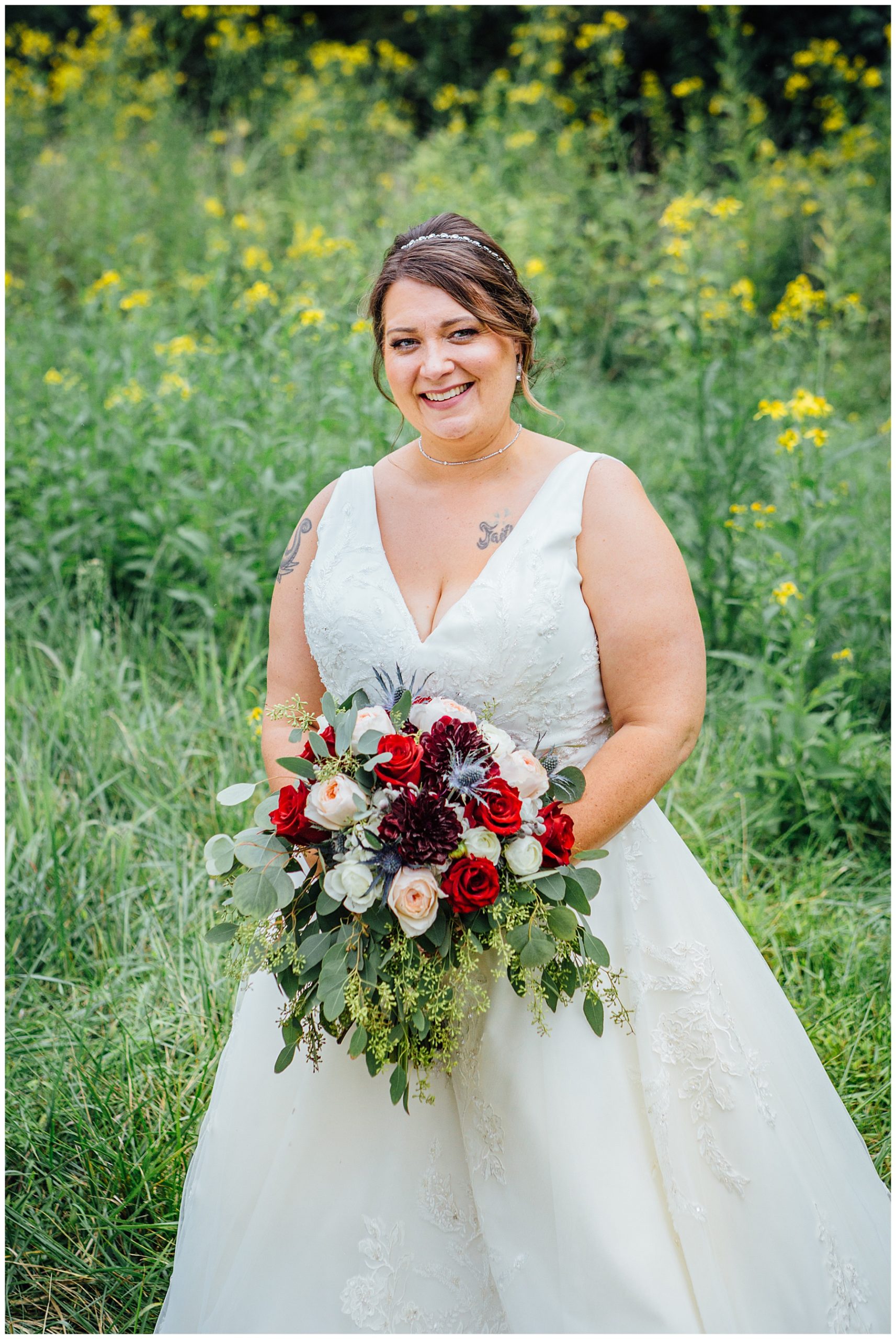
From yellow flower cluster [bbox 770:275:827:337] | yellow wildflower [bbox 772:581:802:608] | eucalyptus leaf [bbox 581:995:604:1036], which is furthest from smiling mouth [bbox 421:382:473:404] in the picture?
yellow flower cluster [bbox 770:275:827:337]

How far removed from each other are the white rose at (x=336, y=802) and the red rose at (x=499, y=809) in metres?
0.17

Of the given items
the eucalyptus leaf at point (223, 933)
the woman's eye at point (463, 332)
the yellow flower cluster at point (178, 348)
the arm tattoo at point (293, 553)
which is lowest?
the eucalyptus leaf at point (223, 933)

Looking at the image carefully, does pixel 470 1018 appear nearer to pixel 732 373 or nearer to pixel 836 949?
pixel 836 949

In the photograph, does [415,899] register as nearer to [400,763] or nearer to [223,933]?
[400,763]

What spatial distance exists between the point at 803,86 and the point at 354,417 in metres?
8.29

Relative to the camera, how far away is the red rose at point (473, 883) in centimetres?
148

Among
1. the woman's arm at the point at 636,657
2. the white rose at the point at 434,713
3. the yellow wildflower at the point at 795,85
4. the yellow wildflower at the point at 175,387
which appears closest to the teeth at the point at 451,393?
the woman's arm at the point at 636,657

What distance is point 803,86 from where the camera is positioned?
32.0 ft

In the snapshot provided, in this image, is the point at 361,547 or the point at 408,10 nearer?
the point at 361,547

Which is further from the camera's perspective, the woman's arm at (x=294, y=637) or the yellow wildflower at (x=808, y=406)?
the yellow wildflower at (x=808, y=406)

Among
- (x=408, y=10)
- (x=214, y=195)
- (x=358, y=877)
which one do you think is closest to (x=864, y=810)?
(x=358, y=877)

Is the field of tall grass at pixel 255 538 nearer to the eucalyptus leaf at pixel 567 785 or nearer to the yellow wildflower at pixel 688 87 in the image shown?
the yellow wildflower at pixel 688 87

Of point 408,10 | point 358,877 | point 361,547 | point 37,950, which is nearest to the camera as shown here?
point 358,877

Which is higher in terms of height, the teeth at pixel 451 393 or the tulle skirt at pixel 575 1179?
the teeth at pixel 451 393
